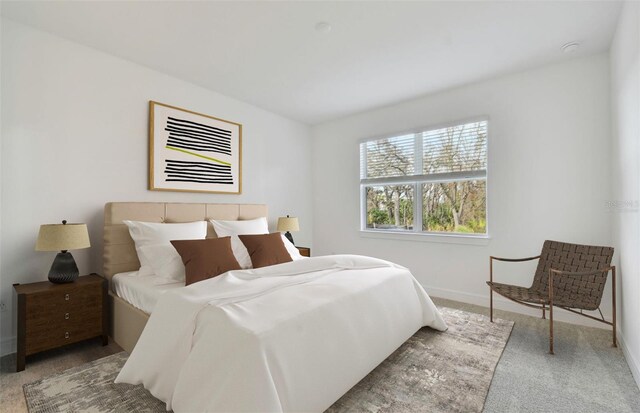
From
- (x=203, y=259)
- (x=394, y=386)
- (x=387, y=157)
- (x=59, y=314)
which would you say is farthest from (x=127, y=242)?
(x=387, y=157)

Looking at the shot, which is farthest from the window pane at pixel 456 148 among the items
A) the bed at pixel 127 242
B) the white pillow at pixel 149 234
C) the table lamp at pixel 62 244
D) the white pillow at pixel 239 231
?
the table lamp at pixel 62 244

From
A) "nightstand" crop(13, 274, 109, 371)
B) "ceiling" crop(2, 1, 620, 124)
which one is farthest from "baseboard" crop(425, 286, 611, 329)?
"nightstand" crop(13, 274, 109, 371)

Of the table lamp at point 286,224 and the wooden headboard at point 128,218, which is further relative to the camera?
the table lamp at point 286,224

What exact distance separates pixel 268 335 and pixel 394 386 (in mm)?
1019

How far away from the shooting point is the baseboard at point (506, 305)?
2943mm

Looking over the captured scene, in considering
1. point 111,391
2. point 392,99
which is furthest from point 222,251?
point 392,99

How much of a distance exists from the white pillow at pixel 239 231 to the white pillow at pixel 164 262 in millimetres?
577

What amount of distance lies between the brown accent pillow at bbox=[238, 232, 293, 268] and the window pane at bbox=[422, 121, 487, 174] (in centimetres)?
228

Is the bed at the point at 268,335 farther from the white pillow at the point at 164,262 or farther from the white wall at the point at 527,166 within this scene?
the white wall at the point at 527,166

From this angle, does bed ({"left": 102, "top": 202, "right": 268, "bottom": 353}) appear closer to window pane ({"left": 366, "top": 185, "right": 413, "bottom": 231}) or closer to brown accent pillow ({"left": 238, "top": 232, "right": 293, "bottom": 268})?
brown accent pillow ({"left": 238, "top": 232, "right": 293, "bottom": 268})

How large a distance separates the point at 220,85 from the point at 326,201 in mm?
2414

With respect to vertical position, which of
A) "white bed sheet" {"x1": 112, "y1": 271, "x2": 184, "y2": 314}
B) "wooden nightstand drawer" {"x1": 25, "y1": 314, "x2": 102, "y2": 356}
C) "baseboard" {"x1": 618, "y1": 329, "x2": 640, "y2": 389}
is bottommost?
"baseboard" {"x1": 618, "y1": 329, "x2": 640, "y2": 389}

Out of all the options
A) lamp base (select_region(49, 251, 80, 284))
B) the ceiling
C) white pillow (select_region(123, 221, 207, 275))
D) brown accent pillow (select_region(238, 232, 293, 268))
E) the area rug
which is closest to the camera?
the area rug

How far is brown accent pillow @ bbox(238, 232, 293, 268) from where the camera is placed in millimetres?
2938
